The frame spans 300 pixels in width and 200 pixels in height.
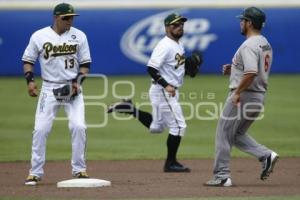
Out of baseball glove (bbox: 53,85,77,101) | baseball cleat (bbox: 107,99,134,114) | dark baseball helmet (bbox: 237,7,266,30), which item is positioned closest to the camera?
dark baseball helmet (bbox: 237,7,266,30)

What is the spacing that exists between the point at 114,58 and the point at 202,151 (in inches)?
464

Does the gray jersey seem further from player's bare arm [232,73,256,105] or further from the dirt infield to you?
the dirt infield

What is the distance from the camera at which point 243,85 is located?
9.93 m

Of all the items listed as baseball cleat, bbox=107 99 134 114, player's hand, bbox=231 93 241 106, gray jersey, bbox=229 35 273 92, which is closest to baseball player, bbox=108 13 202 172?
baseball cleat, bbox=107 99 134 114

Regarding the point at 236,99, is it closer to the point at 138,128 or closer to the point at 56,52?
the point at 56,52

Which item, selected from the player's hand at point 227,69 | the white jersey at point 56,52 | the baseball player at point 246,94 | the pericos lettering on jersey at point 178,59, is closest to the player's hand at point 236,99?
the baseball player at point 246,94

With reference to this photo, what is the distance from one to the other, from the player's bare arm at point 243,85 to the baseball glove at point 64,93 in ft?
5.76

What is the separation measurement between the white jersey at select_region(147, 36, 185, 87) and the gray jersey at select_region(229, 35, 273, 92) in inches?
82.9

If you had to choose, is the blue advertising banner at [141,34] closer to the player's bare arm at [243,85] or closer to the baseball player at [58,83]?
the baseball player at [58,83]

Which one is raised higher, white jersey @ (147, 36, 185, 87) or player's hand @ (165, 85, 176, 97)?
white jersey @ (147, 36, 185, 87)

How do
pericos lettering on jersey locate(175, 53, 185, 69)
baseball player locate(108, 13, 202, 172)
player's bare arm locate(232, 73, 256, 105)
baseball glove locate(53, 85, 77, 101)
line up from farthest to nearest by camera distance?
pericos lettering on jersey locate(175, 53, 185, 69) → baseball player locate(108, 13, 202, 172) → baseball glove locate(53, 85, 77, 101) → player's bare arm locate(232, 73, 256, 105)

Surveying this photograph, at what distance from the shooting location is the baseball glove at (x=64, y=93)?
34.4 feet

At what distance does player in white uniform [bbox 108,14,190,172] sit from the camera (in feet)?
39.9

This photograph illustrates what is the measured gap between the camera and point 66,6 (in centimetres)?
1048
